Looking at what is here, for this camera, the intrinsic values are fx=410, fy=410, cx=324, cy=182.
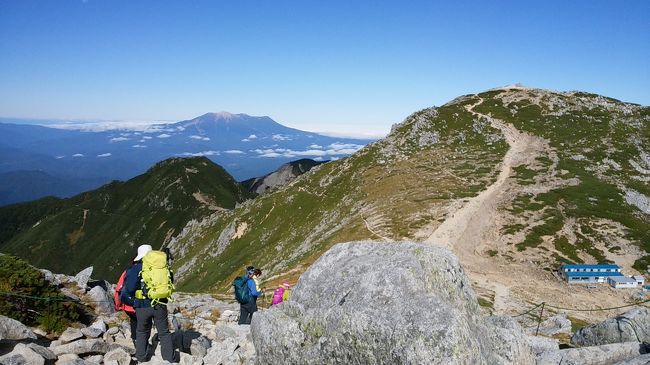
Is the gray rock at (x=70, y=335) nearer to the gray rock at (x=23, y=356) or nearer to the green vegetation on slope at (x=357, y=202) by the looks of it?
the gray rock at (x=23, y=356)

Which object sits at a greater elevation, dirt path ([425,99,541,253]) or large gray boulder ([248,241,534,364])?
large gray boulder ([248,241,534,364])

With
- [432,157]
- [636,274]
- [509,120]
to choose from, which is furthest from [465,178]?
[509,120]

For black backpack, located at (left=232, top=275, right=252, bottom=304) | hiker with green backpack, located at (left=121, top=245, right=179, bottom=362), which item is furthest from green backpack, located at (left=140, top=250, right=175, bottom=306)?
black backpack, located at (left=232, top=275, right=252, bottom=304)

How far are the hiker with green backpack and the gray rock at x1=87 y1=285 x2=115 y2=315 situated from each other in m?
7.75

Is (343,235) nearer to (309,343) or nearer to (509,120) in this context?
(309,343)

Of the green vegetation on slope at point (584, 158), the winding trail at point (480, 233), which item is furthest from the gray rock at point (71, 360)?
the green vegetation on slope at point (584, 158)

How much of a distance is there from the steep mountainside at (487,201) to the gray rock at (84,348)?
2722 cm

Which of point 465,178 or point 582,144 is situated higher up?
point 582,144

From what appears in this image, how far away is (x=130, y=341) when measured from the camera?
17406 millimetres

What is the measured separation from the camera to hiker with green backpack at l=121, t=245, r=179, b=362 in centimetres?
1394

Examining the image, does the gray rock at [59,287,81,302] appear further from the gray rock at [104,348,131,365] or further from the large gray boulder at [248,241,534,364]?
the large gray boulder at [248,241,534,364]

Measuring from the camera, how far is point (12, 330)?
1442 centimetres

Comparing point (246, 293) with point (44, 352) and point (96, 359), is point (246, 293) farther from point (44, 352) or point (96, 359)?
point (44, 352)

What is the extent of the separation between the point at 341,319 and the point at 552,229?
4565 cm
